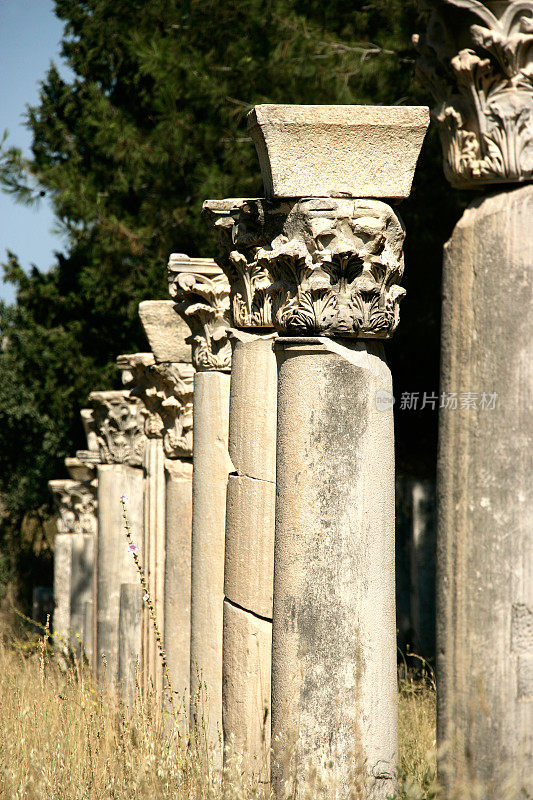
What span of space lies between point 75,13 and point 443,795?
16796mm

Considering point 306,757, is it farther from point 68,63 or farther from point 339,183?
point 68,63

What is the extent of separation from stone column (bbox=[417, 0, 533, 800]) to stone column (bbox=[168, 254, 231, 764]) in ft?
13.0

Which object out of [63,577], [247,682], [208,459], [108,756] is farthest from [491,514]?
[63,577]

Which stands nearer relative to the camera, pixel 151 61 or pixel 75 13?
pixel 151 61

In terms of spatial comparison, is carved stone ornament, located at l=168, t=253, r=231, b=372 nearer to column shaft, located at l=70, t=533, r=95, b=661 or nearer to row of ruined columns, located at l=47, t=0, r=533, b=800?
row of ruined columns, located at l=47, t=0, r=533, b=800

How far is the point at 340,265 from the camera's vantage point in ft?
17.2

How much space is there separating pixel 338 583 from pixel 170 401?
6.27 meters

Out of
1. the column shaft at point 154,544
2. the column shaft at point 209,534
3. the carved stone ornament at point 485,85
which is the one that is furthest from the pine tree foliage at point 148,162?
the carved stone ornament at point 485,85

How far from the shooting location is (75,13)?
716 inches

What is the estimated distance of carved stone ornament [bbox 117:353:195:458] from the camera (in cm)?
1095

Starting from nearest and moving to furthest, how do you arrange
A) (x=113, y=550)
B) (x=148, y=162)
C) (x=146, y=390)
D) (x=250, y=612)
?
(x=250, y=612)
(x=146, y=390)
(x=113, y=550)
(x=148, y=162)

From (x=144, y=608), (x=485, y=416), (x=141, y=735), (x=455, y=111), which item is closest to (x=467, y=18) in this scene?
(x=455, y=111)

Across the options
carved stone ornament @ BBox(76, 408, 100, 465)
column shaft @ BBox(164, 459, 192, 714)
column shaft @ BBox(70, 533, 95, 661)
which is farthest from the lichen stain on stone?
column shaft @ BBox(70, 533, 95, 661)

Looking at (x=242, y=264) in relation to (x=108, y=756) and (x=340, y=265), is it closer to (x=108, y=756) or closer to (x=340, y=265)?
(x=340, y=265)
